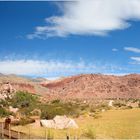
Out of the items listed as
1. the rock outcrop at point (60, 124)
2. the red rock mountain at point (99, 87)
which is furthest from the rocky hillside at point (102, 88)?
the rock outcrop at point (60, 124)

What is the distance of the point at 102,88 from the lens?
15962cm

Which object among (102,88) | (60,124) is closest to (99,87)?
(102,88)

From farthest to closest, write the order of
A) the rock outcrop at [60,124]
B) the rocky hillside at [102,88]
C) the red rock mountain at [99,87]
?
the rocky hillside at [102,88] → the red rock mountain at [99,87] → the rock outcrop at [60,124]

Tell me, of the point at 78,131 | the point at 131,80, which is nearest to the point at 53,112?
the point at 78,131

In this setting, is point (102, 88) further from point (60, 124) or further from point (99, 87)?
point (60, 124)

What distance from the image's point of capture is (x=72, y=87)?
166 metres

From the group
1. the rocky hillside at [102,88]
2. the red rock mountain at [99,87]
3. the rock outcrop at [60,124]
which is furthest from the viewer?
the rocky hillside at [102,88]

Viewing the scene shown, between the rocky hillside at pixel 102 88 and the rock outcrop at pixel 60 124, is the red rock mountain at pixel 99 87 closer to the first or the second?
the rocky hillside at pixel 102 88

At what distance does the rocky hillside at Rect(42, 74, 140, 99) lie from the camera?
153 metres

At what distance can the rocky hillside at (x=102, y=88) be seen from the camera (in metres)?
153

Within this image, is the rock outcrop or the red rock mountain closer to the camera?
the rock outcrop

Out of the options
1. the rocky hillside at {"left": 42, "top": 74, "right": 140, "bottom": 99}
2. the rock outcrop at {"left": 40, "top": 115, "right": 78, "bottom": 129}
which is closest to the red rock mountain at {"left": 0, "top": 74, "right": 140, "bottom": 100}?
the rocky hillside at {"left": 42, "top": 74, "right": 140, "bottom": 99}

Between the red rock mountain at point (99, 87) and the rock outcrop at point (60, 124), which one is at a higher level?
the red rock mountain at point (99, 87)

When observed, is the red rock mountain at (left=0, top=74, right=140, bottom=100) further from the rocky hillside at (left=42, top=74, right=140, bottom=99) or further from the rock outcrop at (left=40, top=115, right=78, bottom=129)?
the rock outcrop at (left=40, top=115, right=78, bottom=129)
